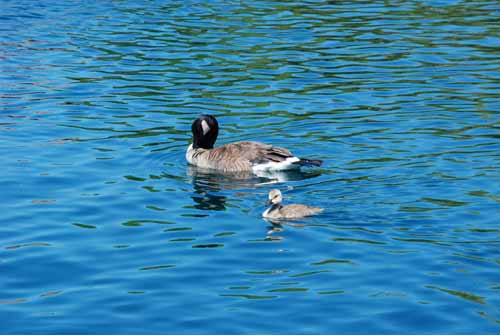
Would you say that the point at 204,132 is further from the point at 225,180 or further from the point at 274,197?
the point at 274,197

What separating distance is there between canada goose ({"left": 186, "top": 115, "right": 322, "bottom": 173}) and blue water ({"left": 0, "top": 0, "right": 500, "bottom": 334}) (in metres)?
0.33

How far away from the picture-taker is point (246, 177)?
18953 millimetres

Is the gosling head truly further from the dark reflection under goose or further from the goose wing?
the goose wing

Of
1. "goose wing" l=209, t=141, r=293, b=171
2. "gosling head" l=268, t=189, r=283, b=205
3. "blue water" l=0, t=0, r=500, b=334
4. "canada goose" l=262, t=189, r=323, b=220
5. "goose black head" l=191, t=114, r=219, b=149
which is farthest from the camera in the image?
"goose black head" l=191, t=114, r=219, b=149

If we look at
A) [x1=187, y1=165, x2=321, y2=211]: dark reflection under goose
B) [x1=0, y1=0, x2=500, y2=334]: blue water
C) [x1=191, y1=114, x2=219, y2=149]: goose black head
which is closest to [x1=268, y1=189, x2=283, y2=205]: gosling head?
[x1=0, y1=0, x2=500, y2=334]: blue water

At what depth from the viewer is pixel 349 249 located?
1410 cm

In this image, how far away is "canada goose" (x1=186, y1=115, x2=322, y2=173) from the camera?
1855cm

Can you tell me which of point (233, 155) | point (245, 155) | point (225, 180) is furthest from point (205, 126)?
point (225, 180)

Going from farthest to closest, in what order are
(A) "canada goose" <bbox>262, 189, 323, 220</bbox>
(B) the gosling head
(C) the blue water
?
(B) the gosling head → (A) "canada goose" <bbox>262, 189, 323, 220</bbox> → (C) the blue water

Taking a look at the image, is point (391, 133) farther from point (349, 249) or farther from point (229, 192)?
point (349, 249)

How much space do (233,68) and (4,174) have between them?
929cm

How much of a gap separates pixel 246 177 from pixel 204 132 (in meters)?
1.59

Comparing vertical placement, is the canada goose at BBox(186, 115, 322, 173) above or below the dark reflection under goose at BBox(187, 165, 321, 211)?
above

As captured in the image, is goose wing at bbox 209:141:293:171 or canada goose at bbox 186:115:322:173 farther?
goose wing at bbox 209:141:293:171
